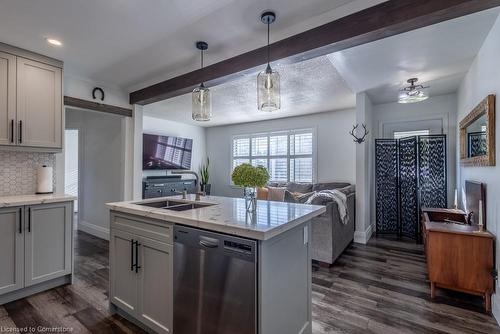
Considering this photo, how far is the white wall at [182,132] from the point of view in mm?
5996

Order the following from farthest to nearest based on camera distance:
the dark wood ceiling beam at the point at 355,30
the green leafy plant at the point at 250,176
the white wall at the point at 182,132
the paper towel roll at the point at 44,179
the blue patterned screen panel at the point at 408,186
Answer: the white wall at the point at 182,132, the blue patterned screen panel at the point at 408,186, the paper towel roll at the point at 44,179, the green leafy plant at the point at 250,176, the dark wood ceiling beam at the point at 355,30

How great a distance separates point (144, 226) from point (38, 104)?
2.10m

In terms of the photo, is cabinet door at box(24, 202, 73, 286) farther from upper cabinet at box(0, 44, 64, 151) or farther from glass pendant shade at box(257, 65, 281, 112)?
glass pendant shade at box(257, 65, 281, 112)

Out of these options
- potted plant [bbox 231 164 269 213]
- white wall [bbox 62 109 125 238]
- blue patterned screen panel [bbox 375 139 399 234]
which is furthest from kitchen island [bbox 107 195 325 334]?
blue patterned screen panel [bbox 375 139 399 234]

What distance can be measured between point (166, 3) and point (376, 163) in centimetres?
404

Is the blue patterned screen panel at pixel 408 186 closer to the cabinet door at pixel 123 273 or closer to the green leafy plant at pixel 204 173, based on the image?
the cabinet door at pixel 123 273

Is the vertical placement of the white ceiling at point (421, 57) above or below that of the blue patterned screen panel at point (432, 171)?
above

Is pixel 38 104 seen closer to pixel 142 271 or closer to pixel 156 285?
pixel 142 271

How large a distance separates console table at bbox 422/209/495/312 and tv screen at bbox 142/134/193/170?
17.3ft

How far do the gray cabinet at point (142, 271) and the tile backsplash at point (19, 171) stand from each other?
1.68 meters

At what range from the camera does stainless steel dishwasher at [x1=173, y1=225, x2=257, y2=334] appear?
1356 millimetres

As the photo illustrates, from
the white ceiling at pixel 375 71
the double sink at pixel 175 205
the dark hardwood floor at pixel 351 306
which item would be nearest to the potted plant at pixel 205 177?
the white ceiling at pixel 375 71

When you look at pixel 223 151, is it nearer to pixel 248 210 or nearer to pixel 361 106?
pixel 361 106

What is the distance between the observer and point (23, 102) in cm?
267
